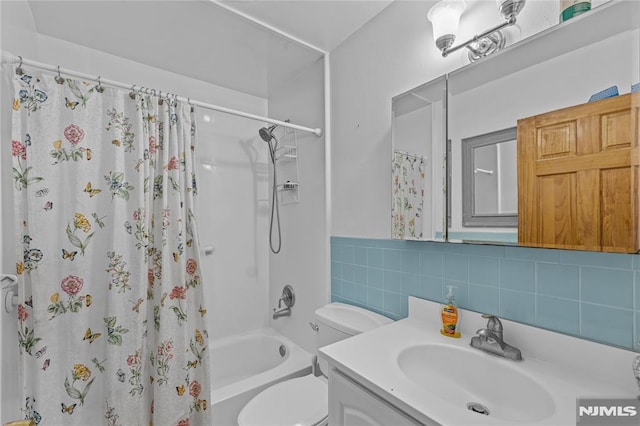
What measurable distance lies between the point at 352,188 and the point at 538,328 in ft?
3.36

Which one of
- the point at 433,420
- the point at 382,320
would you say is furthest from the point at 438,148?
the point at 433,420

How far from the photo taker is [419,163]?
48.4 inches

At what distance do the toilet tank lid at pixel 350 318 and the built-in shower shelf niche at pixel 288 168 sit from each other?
86 centimetres

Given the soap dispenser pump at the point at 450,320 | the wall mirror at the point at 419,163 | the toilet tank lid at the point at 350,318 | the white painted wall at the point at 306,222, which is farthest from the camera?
the white painted wall at the point at 306,222

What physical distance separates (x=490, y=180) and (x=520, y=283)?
1.18ft

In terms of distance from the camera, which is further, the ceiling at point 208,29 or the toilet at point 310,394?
the ceiling at point 208,29

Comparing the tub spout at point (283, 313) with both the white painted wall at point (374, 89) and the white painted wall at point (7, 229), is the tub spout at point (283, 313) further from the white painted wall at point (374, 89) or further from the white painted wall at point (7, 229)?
the white painted wall at point (7, 229)

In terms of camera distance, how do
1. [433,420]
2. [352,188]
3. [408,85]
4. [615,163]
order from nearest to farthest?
[433,420] → [615,163] → [408,85] → [352,188]

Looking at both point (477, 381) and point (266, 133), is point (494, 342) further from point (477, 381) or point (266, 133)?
point (266, 133)

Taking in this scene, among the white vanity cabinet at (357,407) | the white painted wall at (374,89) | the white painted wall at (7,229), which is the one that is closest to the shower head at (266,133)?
the white painted wall at (374,89)

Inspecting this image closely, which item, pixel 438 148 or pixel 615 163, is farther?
pixel 438 148

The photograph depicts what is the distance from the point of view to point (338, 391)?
0.89 meters

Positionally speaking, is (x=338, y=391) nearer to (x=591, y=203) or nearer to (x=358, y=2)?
(x=591, y=203)

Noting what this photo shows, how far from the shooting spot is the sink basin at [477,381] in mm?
751
